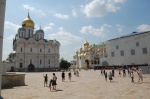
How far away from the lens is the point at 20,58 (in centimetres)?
6241

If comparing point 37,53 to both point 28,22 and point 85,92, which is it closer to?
point 28,22

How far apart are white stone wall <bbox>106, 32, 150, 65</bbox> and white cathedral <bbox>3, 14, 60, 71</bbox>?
72.7 ft

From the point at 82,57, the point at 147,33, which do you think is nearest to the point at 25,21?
the point at 82,57

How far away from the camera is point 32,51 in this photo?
65000 mm

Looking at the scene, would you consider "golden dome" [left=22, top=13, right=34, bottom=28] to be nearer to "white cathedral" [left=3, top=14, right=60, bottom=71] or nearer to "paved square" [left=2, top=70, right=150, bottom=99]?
"white cathedral" [left=3, top=14, right=60, bottom=71]

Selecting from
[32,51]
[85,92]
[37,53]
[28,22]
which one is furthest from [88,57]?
[85,92]

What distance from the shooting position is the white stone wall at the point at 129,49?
47.1 meters

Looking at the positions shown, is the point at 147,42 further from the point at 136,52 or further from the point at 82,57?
the point at 82,57

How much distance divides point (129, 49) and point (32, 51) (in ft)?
110

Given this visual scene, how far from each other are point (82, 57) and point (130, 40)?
35921 millimetres

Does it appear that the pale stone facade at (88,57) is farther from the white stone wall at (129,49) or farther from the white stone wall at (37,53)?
the white stone wall at (129,49)

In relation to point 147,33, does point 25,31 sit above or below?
above

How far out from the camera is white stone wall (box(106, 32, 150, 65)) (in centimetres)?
4714

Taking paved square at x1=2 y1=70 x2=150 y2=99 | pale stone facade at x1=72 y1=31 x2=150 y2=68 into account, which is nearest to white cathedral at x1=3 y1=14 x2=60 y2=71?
pale stone facade at x1=72 y1=31 x2=150 y2=68
